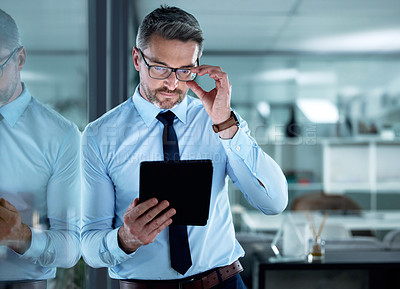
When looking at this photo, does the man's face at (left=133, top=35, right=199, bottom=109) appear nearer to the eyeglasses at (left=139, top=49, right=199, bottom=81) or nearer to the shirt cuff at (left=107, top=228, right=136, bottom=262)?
the eyeglasses at (left=139, top=49, right=199, bottom=81)

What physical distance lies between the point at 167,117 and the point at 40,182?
1.39 ft

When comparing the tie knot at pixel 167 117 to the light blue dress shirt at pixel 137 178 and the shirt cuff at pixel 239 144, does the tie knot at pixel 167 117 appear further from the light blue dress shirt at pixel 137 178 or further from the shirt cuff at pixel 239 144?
the shirt cuff at pixel 239 144

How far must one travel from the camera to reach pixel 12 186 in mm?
880

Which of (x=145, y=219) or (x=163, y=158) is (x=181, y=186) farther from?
(x=163, y=158)

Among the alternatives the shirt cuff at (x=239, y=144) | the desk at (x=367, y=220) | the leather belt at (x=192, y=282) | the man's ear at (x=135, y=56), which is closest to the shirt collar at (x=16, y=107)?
the man's ear at (x=135, y=56)

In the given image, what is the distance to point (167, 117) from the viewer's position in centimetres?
129

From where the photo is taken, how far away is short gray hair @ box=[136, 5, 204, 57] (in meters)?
1.23

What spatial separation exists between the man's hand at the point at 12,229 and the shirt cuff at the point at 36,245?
0.09 feet

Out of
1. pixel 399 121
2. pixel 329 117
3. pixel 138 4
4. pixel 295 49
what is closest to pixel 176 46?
pixel 138 4

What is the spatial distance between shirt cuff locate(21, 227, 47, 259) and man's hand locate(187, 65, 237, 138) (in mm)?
506

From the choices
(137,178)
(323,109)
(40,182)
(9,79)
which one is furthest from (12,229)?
(323,109)

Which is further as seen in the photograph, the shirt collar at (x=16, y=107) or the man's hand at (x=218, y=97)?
the man's hand at (x=218, y=97)

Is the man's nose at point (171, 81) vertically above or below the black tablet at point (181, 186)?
above

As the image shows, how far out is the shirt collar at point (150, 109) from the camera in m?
1.29
